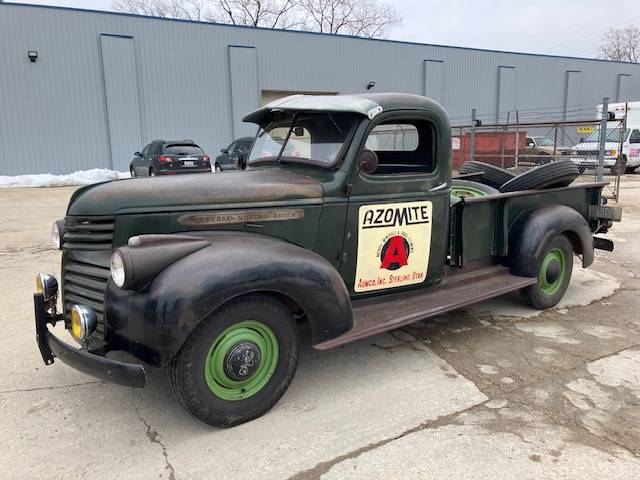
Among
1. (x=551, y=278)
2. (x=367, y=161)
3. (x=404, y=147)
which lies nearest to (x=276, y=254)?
(x=367, y=161)

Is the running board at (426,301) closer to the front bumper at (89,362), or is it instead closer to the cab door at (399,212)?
the cab door at (399,212)

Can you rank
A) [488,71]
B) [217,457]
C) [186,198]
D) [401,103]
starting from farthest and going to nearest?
[488,71]
[401,103]
[186,198]
[217,457]

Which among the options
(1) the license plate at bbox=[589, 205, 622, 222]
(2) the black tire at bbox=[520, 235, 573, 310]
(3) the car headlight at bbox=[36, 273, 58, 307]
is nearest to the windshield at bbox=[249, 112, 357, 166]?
(3) the car headlight at bbox=[36, 273, 58, 307]

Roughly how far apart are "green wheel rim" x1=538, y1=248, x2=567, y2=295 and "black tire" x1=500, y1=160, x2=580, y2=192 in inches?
25.3

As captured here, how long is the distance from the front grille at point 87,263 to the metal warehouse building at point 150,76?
64.0 feet

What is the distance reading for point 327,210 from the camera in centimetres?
356

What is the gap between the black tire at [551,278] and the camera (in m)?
4.94

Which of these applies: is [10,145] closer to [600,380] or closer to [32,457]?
[32,457]

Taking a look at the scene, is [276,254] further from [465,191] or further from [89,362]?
[465,191]

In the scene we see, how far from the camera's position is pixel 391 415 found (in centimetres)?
317

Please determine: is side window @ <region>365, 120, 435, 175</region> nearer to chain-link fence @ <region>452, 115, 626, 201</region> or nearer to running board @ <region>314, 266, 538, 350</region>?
running board @ <region>314, 266, 538, 350</region>

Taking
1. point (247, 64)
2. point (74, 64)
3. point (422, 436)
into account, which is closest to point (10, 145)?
point (74, 64)

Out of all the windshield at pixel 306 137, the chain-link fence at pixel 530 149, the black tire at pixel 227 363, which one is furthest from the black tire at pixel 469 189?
the chain-link fence at pixel 530 149

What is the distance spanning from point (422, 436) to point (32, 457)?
2.10 metres
